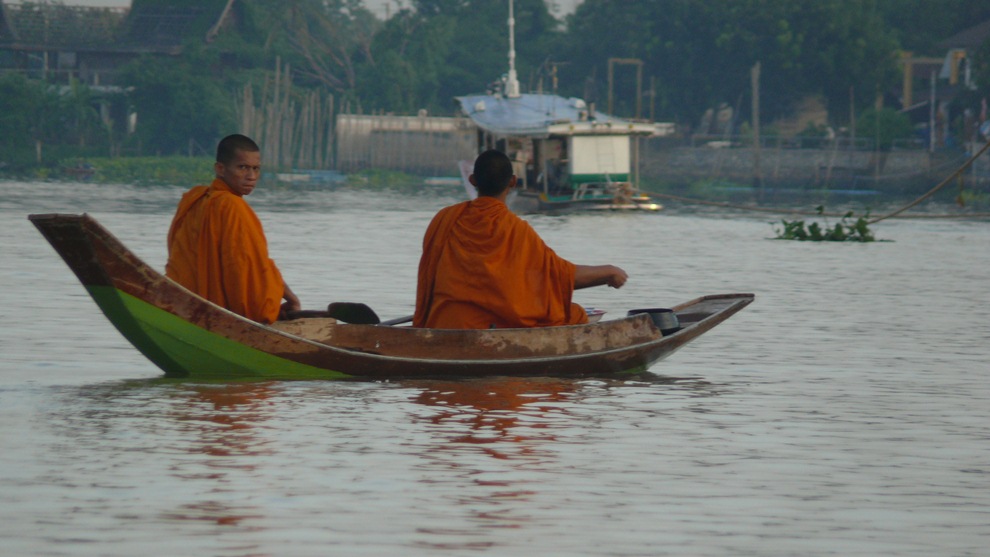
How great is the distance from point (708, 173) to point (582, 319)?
4464 centimetres

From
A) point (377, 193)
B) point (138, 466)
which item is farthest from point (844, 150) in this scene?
point (138, 466)

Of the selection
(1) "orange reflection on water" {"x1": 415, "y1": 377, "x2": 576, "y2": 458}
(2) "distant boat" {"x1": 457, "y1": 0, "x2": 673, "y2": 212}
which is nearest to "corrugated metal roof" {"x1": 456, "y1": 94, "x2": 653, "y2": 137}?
(2) "distant boat" {"x1": 457, "y1": 0, "x2": 673, "y2": 212}

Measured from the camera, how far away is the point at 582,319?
8.62m

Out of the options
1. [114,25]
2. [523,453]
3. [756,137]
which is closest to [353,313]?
[523,453]

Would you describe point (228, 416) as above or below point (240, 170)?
below

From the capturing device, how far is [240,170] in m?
7.87

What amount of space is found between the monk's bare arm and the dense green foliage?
3818 cm

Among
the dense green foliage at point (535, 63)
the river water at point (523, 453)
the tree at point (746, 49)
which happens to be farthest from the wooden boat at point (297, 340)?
the tree at point (746, 49)

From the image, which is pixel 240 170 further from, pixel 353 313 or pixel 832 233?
pixel 832 233

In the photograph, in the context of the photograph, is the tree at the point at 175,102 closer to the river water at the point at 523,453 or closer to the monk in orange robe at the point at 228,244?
the river water at the point at 523,453

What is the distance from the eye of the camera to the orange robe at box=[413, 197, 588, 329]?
326 inches

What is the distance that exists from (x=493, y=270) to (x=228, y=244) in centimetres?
131

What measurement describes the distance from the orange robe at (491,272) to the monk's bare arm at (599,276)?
0.06 meters

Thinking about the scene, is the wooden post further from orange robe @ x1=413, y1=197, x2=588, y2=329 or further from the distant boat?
orange robe @ x1=413, y1=197, x2=588, y2=329
